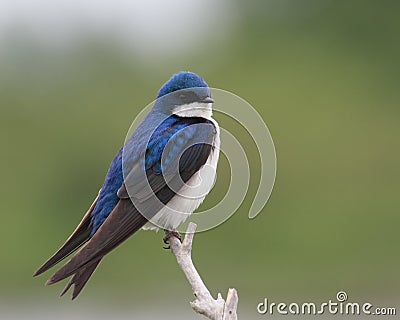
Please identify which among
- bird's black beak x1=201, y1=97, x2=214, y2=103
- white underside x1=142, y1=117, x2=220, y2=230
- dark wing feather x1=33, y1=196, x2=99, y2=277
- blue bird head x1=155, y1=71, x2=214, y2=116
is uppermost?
blue bird head x1=155, y1=71, x2=214, y2=116

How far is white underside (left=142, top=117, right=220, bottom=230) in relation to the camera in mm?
3818

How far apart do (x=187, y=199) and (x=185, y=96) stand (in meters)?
0.32

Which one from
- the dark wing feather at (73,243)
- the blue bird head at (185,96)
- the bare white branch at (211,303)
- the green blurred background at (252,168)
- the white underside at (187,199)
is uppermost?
the green blurred background at (252,168)

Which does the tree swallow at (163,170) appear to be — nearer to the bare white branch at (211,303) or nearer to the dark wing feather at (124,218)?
the dark wing feather at (124,218)

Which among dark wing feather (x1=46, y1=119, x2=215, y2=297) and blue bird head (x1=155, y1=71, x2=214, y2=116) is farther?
blue bird head (x1=155, y1=71, x2=214, y2=116)

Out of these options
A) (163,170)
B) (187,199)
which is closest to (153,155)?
(163,170)

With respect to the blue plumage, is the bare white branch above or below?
below

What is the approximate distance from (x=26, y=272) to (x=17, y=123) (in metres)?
1.04

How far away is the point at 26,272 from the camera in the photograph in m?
7.30

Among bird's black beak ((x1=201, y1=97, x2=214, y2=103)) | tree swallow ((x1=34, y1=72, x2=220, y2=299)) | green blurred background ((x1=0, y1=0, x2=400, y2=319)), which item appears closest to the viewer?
tree swallow ((x1=34, y1=72, x2=220, y2=299))

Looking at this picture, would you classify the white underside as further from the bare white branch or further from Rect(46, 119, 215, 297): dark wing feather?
the bare white branch

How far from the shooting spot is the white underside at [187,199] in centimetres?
382

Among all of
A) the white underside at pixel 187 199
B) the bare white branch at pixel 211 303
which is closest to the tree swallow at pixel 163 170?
the white underside at pixel 187 199

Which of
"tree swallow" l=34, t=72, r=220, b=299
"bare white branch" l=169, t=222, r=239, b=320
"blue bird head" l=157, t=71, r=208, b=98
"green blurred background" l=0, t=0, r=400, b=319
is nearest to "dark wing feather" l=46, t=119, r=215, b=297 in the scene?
"tree swallow" l=34, t=72, r=220, b=299
